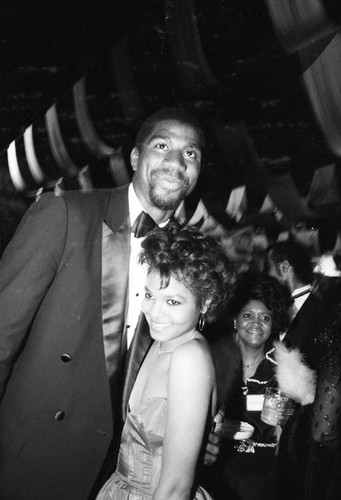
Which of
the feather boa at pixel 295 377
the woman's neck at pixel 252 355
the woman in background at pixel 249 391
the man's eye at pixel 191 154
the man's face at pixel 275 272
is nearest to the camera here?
the man's eye at pixel 191 154

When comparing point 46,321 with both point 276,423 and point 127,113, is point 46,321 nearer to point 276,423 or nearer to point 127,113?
point 276,423

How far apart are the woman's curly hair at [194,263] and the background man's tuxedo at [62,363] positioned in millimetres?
154

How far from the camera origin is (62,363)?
5.52ft

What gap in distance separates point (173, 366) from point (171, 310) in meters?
0.23

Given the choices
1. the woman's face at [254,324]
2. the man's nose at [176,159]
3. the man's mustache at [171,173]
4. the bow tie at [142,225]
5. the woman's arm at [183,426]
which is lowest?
the woman's arm at [183,426]

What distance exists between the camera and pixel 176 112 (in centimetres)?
209

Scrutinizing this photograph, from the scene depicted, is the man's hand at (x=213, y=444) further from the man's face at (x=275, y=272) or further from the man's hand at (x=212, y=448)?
the man's face at (x=275, y=272)

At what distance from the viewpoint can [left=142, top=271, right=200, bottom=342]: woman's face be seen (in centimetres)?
163

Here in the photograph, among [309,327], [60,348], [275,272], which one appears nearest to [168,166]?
[60,348]

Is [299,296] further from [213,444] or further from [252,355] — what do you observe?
[213,444]

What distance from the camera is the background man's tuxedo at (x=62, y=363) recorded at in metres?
1.68

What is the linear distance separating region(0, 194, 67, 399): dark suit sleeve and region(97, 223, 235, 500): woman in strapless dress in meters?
0.37

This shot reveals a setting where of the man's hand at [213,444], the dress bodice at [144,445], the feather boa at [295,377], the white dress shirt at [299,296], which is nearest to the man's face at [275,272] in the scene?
the white dress shirt at [299,296]

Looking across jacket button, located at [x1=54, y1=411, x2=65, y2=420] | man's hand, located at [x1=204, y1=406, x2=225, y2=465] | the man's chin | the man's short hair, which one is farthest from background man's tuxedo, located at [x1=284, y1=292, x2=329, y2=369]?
jacket button, located at [x1=54, y1=411, x2=65, y2=420]
